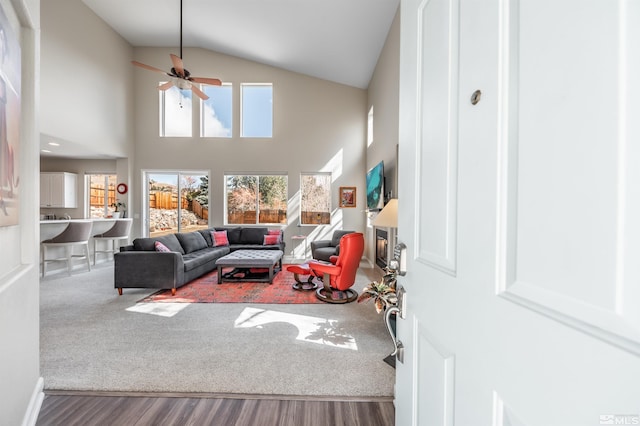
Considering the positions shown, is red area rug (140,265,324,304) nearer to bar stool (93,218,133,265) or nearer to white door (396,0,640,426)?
bar stool (93,218,133,265)

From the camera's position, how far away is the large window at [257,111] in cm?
680

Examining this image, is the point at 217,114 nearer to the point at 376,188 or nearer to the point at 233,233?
the point at 233,233

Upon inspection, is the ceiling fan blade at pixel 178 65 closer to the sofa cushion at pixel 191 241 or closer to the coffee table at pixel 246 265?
the sofa cushion at pixel 191 241

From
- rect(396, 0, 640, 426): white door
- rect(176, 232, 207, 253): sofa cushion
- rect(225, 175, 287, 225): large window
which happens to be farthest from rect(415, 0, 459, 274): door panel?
rect(225, 175, 287, 225): large window

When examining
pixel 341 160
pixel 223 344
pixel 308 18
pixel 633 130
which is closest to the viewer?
pixel 633 130

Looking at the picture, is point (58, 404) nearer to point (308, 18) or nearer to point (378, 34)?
point (308, 18)

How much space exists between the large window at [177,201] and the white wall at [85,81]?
3.66 feet

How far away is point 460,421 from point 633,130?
0.61 metres

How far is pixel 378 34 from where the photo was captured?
456 cm

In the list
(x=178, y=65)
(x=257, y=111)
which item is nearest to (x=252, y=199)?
(x=257, y=111)

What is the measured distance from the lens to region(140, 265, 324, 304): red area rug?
3463 millimetres

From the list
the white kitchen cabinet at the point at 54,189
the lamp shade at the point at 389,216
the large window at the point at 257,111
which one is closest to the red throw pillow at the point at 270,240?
the large window at the point at 257,111

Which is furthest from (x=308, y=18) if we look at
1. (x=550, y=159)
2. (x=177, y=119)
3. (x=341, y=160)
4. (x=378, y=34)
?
(x=550, y=159)

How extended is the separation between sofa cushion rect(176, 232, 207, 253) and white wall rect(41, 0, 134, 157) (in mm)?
2786
